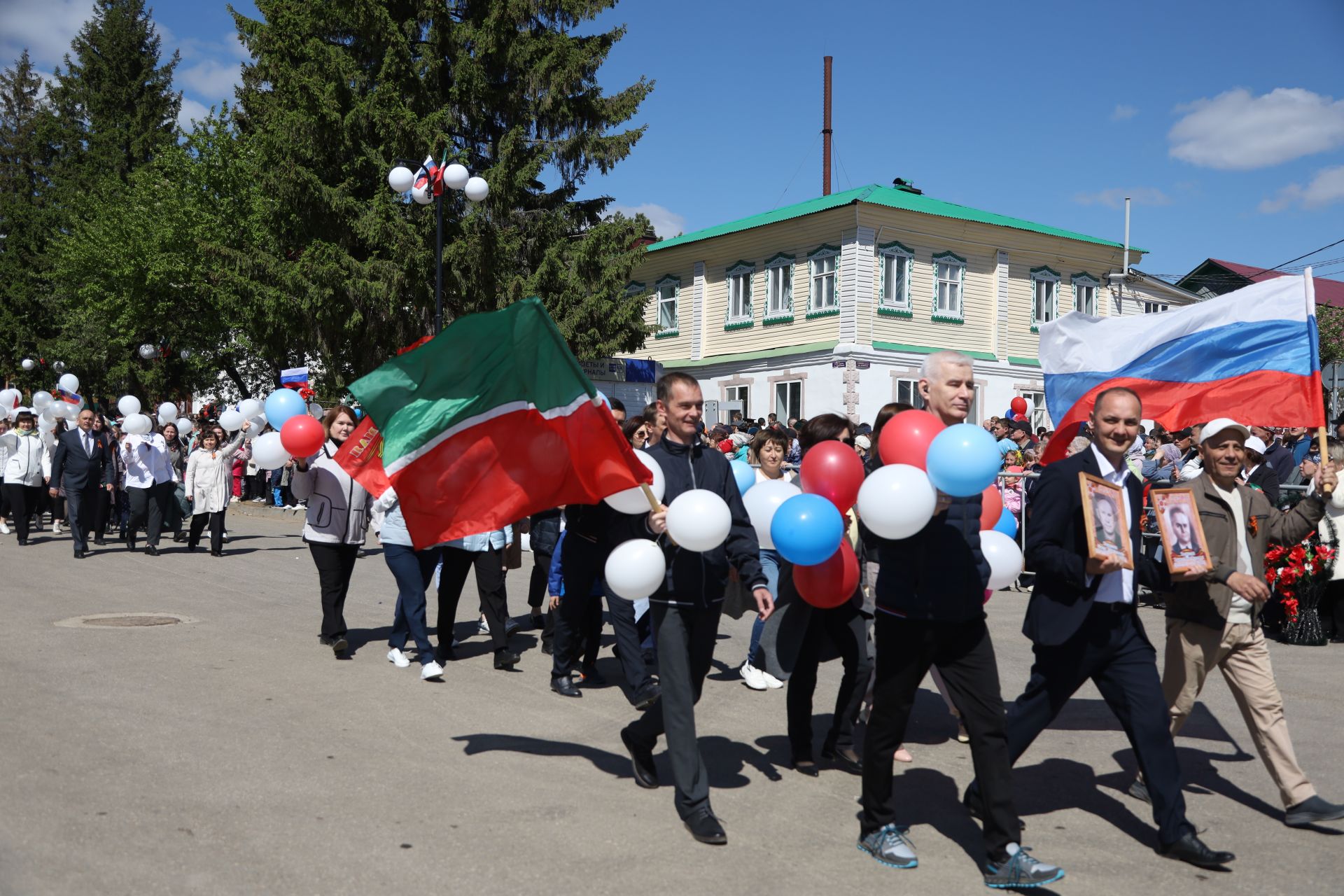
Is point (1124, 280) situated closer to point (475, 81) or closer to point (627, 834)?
point (475, 81)

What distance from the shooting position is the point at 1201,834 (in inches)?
201

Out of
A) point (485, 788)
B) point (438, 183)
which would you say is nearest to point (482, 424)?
point (485, 788)

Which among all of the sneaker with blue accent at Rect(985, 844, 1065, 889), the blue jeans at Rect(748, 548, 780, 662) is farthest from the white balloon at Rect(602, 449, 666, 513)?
the blue jeans at Rect(748, 548, 780, 662)

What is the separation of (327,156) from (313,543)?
22.9 metres

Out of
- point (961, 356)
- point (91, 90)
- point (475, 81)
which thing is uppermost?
point (91, 90)

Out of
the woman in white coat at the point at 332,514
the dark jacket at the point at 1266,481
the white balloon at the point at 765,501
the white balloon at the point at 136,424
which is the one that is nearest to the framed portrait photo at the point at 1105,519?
the white balloon at the point at 765,501

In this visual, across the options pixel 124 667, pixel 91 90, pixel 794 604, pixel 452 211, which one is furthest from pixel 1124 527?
pixel 91 90

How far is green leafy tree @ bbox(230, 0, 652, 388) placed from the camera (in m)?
28.3

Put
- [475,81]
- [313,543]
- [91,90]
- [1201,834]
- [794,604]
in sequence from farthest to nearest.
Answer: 1. [91,90]
2. [475,81]
3. [313,543]
4. [794,604]
5. [1201,834]

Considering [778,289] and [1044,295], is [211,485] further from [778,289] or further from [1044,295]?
[1044,295]

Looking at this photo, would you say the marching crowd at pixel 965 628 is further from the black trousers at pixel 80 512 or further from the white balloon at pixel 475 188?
the white balloon at pixel 475 188

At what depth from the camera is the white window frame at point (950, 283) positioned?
108ft

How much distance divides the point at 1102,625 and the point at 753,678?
368cm

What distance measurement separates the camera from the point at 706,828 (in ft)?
16.1
